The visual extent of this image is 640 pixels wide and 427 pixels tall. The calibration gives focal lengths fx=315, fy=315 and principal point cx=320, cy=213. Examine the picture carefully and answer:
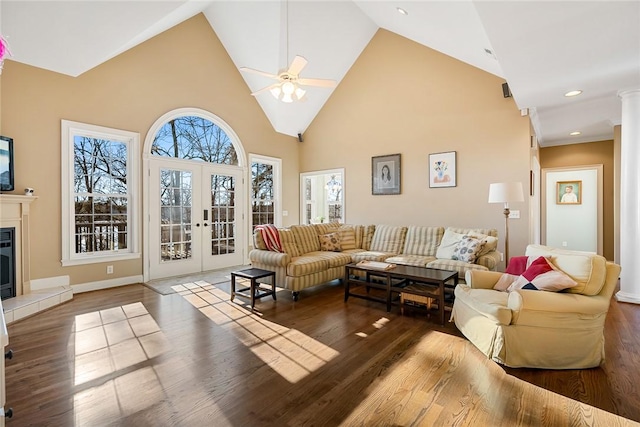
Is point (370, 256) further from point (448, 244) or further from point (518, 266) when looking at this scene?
point (518, 266)

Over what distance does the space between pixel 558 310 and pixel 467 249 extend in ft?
6.45

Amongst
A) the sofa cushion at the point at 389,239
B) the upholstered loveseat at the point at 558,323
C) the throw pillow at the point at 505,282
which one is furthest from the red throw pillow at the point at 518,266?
the sofa cushion at the point at 389,239

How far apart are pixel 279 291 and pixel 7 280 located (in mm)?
3193

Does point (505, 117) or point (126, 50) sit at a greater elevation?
point (126, 50)

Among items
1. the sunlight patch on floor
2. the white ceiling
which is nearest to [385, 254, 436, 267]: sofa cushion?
the sunlight patch on floor

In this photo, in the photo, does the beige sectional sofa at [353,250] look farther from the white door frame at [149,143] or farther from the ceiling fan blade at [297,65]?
the ceiling fan blade at [297,65]

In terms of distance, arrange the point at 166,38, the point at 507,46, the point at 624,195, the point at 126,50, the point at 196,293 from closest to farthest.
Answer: the point at 507,46, the point at 624,195, the point at 196,293, the point at 126,50, the point at 166,38

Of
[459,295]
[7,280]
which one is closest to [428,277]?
[459,295]

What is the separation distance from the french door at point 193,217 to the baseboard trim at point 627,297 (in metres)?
5.96

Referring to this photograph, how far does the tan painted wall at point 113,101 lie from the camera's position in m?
3.96

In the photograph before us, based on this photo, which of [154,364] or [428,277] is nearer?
[154,364]

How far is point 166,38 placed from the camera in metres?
5.25

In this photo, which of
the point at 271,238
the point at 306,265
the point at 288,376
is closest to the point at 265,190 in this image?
the point at 271,238

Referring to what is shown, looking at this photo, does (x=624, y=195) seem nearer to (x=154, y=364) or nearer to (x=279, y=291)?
(x=279, y=291)
